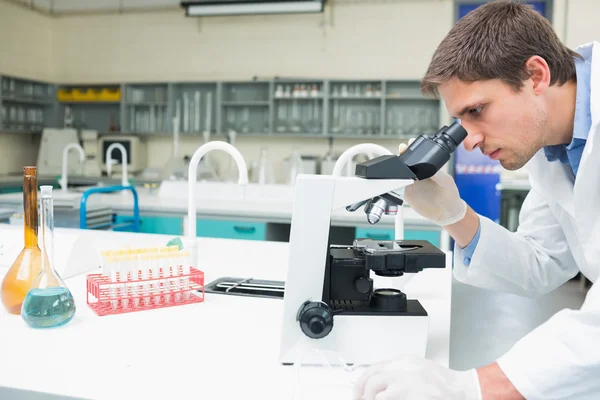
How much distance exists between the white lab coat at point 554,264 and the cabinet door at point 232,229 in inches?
81.6

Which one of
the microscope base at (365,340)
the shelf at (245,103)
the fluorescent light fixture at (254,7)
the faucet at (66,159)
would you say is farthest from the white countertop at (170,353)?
the fluorescent light fixture at (254,7)

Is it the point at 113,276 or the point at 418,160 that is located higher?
the point at 418,160

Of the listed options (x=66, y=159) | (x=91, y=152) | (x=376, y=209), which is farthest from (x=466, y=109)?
(x=91, y=152)

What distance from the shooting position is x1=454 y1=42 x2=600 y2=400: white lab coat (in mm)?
768

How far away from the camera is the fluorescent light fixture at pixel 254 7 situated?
5613 millimetres

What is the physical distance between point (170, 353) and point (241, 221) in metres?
2.48

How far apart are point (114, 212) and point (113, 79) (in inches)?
148

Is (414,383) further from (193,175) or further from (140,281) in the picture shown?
(193,175)

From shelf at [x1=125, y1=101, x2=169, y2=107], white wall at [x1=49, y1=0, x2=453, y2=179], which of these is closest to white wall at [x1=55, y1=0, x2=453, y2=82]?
white wall at [x1=49, y1=0, x2=453, y2=179]

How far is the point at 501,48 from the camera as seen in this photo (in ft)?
3.62

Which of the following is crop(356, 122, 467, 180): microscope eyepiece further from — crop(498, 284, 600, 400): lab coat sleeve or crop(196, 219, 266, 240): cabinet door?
crop(196, 219, 266, 240): cabinet door

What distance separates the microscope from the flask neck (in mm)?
532

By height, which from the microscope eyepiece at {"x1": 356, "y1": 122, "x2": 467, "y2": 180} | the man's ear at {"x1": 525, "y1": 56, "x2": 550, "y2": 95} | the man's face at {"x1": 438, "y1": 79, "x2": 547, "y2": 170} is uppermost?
the man's ear at {"x1": 525, "y1": 56, "x2": 550, "y2": 95}

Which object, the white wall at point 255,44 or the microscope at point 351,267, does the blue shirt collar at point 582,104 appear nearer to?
the microscope at point 351,267
